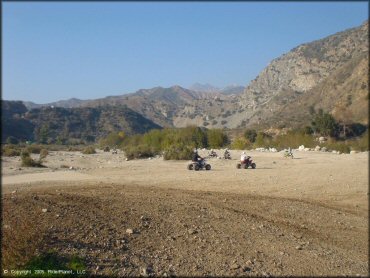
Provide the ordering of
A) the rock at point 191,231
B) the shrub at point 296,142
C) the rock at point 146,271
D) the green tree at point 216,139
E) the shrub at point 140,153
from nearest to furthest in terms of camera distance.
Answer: the rock at point 146,271 → the rock at point 191,231 → the shrub at point 296,142 → the shrub at point 140,153 → the green tree at point 216,139

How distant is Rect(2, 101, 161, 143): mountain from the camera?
9635 cm

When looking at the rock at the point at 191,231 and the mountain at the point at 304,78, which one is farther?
the mountain at the point at 304,78

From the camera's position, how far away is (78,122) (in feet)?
388

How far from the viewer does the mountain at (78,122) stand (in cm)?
9635

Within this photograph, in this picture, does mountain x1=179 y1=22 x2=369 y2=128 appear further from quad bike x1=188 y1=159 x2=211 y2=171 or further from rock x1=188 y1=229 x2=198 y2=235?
rock x1=188 y1=229 x2=198 y2=235

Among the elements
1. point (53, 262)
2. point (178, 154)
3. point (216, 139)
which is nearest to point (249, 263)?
point (53, 262)

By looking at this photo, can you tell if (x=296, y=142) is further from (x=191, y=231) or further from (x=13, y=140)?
(x=191, y=231)

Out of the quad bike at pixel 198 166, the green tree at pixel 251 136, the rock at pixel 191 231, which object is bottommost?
the rock at pixel 191 231

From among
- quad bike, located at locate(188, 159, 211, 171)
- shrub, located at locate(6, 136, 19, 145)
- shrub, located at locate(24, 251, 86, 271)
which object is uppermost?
shrub, located at locate(6, 136, 19, 145)

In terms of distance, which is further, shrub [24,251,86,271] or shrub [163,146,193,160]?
shrub [163,146,193,160]

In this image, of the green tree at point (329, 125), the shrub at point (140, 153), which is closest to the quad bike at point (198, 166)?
the green tree at point (329, 125)

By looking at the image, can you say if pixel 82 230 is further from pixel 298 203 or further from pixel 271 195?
pixel 271 195

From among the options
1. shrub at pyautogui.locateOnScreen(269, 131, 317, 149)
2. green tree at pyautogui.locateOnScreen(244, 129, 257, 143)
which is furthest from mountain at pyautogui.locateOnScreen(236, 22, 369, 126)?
shrub at pyautogui.locateOnScreen(269, 131, 317, 149)

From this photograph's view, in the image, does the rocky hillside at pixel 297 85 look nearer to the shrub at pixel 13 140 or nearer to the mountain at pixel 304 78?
the mountain at pixel 304 78
